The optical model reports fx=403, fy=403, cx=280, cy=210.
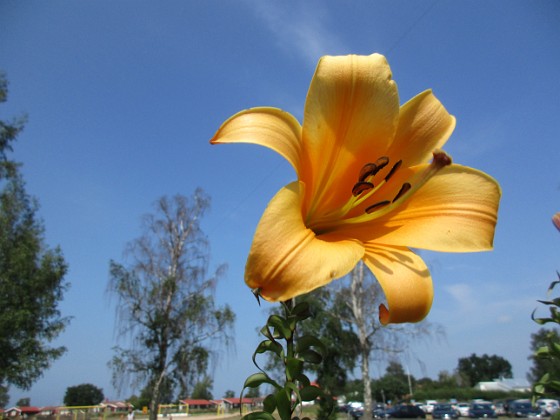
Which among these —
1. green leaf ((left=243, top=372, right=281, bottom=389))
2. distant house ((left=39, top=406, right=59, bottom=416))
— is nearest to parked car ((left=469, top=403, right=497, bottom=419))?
distant house ((left=39, top=406, right=59, bottom=416))

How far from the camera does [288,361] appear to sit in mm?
564

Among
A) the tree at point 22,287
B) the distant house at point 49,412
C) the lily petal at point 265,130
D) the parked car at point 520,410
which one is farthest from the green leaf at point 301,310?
the parked car at point 520,410

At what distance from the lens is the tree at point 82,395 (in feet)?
174

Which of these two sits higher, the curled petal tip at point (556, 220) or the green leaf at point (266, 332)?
the curled petal tip at point (556, 220)

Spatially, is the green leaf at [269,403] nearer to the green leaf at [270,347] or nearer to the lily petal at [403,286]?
the green leaf at [270,347]

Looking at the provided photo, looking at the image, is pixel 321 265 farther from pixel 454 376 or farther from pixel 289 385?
pixel 454 376

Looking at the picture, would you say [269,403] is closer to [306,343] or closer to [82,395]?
[306,343]

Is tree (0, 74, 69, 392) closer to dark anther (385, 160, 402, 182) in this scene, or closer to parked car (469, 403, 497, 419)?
dark anther (385, 160, 402, 182)

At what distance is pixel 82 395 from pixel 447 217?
64.8 m

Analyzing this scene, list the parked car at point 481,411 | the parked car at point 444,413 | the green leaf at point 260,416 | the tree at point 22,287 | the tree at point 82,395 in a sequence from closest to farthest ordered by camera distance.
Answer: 1. the green leaf at point 260,416
2. the tree at point 22,287
3. the parked car at point 444,413
4. the parked car at point 481,411
5. the tree at point 82,395

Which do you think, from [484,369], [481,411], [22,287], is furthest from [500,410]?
[484,369]

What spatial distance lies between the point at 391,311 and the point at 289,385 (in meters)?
0.21

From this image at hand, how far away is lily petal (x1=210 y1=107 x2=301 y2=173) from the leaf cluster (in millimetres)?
260

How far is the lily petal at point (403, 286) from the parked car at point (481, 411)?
29.1 metres
